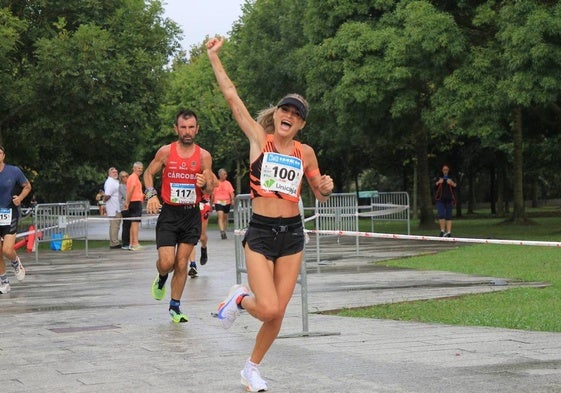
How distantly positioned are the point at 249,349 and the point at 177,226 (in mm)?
2859

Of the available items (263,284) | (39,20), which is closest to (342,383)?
(263,284)

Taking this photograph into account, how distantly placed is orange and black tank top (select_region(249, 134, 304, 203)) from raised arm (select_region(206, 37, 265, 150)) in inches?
3.9

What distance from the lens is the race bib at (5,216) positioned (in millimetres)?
15289

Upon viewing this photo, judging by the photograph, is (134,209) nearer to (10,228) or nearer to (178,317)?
Result: (10,228)

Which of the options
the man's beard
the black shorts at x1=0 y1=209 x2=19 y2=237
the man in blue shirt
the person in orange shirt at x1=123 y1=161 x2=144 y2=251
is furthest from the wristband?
the person in orange shirt at x1=123 y1=161 x2=144 y2=251

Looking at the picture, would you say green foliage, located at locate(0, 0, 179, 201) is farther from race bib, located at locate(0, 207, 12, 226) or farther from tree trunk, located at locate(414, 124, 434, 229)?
race bib, located at locate(0, 207, 12, 226)

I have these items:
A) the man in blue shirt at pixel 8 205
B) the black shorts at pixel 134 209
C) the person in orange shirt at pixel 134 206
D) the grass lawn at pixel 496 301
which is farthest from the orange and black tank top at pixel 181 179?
the black shorts at pixel 134 209

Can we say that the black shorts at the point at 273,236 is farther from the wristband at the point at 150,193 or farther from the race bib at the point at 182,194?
the race bib at the point at 182,194

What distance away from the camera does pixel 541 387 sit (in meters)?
6.97

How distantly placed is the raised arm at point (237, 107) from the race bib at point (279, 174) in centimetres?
16

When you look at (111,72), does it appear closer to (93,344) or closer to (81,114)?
(81,114)

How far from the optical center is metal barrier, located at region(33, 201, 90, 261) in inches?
1015

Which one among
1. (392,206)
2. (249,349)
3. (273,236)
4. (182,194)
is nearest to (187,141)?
(182,194)

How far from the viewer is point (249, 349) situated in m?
9.09
